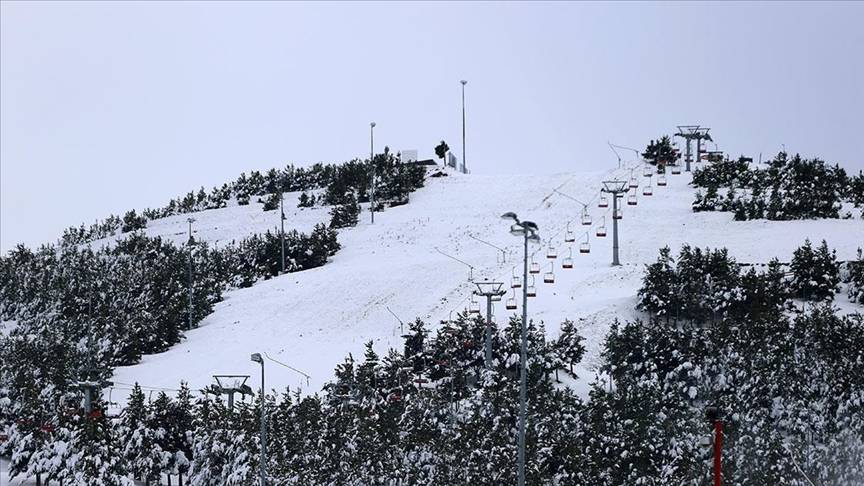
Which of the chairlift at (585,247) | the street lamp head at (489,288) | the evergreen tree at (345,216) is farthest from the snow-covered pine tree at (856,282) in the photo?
the evergreen tree at (345,216)

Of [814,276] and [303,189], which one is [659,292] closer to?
[814,276]

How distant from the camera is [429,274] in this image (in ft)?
283

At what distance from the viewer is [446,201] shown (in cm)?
11662

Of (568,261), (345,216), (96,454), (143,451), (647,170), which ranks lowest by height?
(143,451)

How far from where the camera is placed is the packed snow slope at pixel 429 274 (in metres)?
70.9

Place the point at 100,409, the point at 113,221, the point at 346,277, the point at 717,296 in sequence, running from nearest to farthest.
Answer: the point at 100,409, the point at 717,296, the point at 346,277, the point at 113,221

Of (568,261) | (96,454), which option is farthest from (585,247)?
(96,454)

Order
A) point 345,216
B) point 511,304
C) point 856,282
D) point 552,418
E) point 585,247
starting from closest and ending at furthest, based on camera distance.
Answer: point 552,418 → point 856,282 → point 511,304 → point 585,247 → point 345,216

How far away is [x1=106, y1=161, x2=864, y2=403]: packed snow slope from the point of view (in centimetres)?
7088

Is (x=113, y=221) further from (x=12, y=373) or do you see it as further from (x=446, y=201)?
(x=12, y=373)

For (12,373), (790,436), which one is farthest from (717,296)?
(12,373)

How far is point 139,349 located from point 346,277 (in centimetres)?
1692

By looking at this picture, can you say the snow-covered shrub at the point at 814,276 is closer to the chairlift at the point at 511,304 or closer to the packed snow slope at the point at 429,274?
the packed snow slope at the point at 429,274

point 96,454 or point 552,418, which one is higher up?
point 552,418
